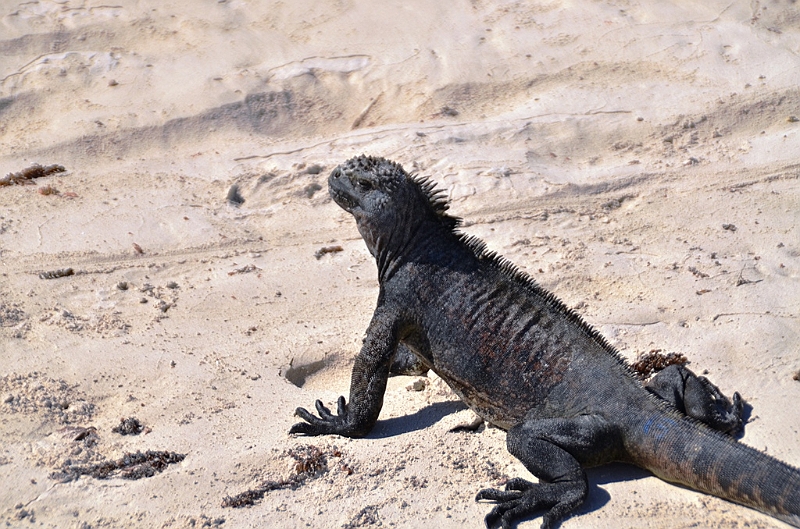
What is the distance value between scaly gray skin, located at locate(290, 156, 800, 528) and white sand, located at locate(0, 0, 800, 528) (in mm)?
131

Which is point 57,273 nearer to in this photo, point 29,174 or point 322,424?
point 29,174

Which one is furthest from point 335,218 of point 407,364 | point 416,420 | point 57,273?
point 416,420

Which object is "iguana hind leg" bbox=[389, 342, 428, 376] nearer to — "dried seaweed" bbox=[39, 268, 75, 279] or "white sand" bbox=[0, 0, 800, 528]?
"white sand" bbox=[0, 0, 800, 528]

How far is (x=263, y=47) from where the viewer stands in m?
7.77

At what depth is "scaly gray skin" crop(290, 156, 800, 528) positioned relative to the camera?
11.3 feet

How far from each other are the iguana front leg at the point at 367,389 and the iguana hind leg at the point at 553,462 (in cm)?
78

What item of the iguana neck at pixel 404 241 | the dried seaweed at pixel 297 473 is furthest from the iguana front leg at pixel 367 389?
the iguana neck at pixel 404 241

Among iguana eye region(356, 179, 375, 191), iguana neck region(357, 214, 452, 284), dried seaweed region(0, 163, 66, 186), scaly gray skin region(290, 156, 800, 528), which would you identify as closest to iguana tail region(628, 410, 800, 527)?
scaly gray skin region(290, 156, 800, 528)

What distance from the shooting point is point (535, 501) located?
3498 mm

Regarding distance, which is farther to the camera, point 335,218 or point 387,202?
point 335,218

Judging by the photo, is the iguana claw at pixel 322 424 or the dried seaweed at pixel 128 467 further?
the iguana claw at pixel 322 424

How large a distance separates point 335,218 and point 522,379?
2789 millimetres

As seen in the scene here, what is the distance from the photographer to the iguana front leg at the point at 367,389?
413 cm

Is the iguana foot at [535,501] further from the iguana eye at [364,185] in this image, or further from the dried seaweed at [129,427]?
the dried seaweed at [129,427]
